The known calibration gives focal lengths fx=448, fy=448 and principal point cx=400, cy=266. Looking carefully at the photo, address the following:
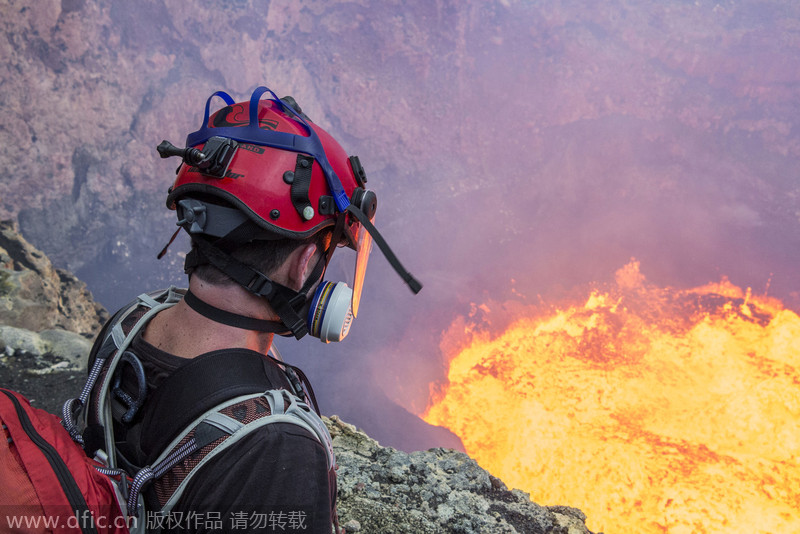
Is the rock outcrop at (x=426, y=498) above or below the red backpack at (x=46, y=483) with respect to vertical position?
above

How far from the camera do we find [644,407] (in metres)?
11.2

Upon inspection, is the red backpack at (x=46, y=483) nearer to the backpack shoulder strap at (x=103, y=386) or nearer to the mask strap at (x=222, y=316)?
the backpack shoulder strap at (x=103, y=386)

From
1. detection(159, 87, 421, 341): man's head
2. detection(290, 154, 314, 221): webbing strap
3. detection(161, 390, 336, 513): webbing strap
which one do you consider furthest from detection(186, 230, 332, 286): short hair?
detection(161, 390, 336, 513): webbing strap

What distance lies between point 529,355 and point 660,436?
3973 mm

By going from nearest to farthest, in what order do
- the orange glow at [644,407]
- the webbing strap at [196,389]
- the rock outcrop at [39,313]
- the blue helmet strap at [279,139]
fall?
the webbing strap at [196,389] < the blue helmet strap at [279,139] < the rock outcrop at [39,313] < the orange glow at [644,407]

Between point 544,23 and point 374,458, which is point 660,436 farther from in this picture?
point 544,23

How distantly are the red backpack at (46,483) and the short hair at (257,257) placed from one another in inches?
19.5

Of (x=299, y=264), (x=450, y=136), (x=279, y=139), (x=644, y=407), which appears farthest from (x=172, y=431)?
(x=450, y=136)

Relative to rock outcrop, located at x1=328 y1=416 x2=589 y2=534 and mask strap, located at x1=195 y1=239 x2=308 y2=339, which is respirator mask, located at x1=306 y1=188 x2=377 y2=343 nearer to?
mask strap, located at x1=195 y1=239 x2=308 y2=339

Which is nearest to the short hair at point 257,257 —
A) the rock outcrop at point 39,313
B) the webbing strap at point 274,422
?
the webbing strap at point 274,422

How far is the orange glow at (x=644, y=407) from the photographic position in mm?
8875

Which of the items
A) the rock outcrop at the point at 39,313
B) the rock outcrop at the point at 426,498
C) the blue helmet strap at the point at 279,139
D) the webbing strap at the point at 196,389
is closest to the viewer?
the webbing strap at the point at 196,389

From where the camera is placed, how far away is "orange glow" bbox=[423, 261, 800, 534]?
349 inches

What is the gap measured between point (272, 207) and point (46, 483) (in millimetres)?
801
